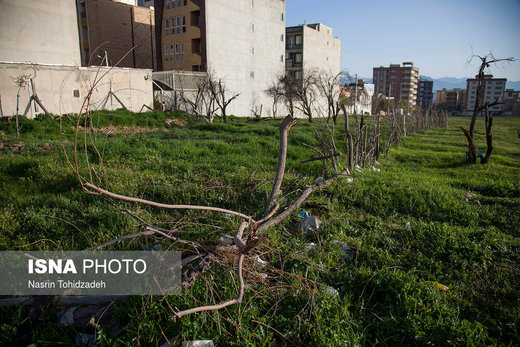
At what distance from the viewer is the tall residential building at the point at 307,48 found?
48719mm

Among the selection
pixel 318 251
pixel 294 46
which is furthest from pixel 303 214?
pixel 294 46

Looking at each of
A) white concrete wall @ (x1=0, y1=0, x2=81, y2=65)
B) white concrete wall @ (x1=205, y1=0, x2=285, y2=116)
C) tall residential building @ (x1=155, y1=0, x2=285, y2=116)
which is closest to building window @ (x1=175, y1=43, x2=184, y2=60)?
tall residential building @ (x1=155, y1=0, x2=285, y2=116)

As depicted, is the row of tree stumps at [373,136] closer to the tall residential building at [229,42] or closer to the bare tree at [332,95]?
the bare tree at [332,95]

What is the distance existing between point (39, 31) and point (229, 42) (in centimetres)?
1951

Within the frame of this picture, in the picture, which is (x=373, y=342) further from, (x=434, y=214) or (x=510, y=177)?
(x=510, y=177)

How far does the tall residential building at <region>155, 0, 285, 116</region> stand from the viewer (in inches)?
Answer: 1261

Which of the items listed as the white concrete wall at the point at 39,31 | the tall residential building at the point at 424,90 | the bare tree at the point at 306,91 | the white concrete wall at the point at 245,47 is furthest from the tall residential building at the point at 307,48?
the tall residential building at the point at 424,90

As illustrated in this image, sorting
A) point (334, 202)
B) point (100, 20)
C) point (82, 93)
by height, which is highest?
point (100, 20)

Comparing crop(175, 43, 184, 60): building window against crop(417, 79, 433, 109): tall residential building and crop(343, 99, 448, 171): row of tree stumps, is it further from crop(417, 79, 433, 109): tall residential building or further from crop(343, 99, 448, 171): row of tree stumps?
crop(417, 79, 433, 109): tall residential building

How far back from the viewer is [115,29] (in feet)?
109

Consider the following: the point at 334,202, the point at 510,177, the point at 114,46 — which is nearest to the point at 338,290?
the point at 334,202

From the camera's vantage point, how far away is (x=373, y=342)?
2.50 metres

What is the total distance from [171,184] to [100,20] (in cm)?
3319

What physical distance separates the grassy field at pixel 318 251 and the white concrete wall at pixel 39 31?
13243 millimetres
